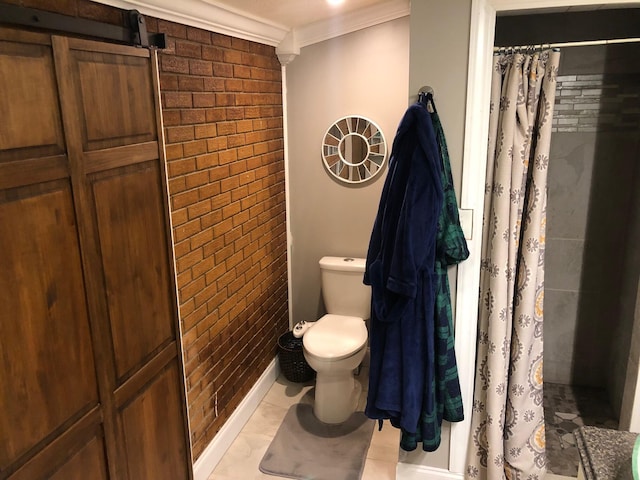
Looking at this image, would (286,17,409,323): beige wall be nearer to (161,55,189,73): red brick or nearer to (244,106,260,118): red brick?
(244,106,260,118): red brick

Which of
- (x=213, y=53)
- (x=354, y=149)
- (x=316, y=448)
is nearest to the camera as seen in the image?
(x=213, y=53)

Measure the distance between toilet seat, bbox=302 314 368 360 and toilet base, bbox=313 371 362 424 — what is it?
5.7 inches

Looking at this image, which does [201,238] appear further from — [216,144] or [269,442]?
[269,442]

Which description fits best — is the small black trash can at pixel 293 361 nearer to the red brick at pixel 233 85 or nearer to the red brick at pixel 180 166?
the red brick at pixel 180 166

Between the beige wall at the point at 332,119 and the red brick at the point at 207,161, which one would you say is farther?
the beige wall at the point at 332,119

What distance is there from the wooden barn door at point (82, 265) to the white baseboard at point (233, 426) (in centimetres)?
56

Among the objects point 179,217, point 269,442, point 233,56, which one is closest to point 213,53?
point 233,56

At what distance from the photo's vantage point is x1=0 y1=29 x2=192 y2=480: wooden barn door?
1.20 m

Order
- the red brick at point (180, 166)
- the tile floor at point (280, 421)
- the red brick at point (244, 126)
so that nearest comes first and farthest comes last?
the red brick at point (180, 166)
the tile floor at point (280, 421)
the red brick at point (244, 126)

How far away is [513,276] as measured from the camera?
212 cm

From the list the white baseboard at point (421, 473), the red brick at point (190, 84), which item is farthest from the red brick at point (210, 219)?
the white baseboard at point (421, 473)

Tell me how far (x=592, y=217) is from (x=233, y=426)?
2197 mm

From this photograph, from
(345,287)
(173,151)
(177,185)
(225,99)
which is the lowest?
(345,287)

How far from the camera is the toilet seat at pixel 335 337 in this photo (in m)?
2.71
